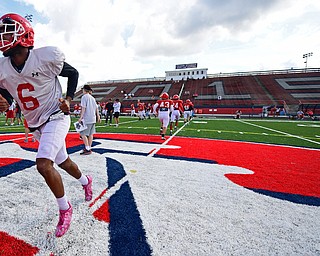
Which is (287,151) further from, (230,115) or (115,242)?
(230,115)

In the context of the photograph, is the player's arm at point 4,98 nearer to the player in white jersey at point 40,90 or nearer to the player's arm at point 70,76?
the player in white jersey at point 40,90

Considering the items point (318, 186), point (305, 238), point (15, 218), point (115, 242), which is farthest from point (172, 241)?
point (318, 186)

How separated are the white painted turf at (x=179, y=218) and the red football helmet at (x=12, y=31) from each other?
1843 millimetres

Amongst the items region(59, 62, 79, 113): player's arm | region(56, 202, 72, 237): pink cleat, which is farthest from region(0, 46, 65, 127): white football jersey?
region(56, 202, 72, 237): pink cleat

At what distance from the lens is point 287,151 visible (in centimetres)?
598

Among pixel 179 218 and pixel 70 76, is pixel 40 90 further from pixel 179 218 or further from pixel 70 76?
pixel 179 218

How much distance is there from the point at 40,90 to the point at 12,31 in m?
0.59

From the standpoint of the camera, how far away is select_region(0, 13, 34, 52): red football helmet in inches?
74.3

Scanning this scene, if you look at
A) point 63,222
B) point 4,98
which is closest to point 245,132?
point 63,222

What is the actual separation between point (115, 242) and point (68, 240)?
0.46 metres

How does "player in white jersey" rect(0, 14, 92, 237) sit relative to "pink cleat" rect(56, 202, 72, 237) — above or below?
above

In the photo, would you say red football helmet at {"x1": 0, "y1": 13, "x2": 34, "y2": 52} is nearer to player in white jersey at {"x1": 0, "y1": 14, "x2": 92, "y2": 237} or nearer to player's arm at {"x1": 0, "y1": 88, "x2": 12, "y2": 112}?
player in white jersey at {"x1": 0, "y1": 14, "x2": 92, "y2": 237}

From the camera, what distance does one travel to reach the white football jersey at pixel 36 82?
6.79ft

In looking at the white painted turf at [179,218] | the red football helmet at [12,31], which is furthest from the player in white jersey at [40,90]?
the white painted turf at [179,218]
